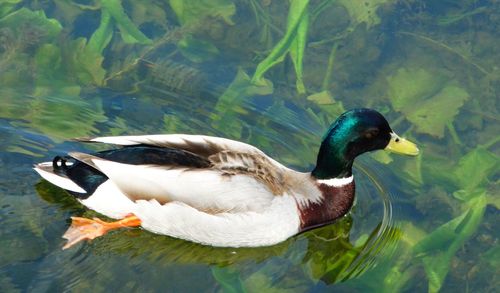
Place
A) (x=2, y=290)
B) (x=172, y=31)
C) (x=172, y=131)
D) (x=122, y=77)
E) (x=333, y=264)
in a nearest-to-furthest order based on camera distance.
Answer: (x=2, y=290) < (x=333, y=264) < (x=172, y=131) < (x=122, y=77) < (x=172, y=31)

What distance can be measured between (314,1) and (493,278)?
340 cm

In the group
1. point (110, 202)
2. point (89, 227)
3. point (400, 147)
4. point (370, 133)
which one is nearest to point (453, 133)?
point (400, 147)

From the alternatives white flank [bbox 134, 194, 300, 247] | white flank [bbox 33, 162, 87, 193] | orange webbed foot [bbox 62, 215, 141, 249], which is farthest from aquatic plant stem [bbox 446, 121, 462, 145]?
white flank [bbox 33, 162, 87, 193]

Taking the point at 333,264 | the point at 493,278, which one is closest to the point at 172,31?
the point at 333,264

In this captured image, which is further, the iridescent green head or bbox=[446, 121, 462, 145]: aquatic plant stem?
bbox=[446, 121, 462, 145]: aquatic plant stem

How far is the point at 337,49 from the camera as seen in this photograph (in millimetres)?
8500

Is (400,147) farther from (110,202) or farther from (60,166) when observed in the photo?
(60,166)

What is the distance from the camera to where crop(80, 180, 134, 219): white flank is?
6406mm

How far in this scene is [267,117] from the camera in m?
7.60

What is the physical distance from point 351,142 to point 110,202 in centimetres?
165

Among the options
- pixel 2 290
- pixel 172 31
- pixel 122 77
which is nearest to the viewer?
pixel 2 290

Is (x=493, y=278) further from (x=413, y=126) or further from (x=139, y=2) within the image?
(x=139, y=2)

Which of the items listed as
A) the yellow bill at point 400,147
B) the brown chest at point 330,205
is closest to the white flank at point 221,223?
the brown chest at point 330,205

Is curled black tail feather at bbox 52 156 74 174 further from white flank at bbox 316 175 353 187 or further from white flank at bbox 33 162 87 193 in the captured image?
white flank at bbox 316 175 353 187
